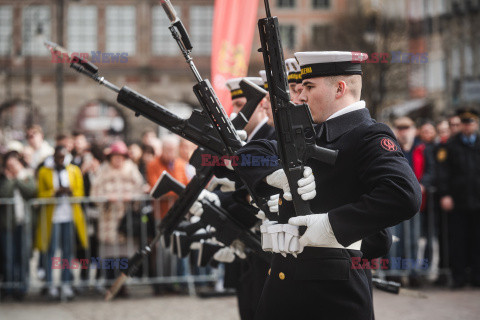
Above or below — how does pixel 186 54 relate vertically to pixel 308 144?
above

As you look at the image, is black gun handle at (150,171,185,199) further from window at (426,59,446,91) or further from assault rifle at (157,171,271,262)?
window at (426,59,446,91)

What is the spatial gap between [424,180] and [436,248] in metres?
1.10

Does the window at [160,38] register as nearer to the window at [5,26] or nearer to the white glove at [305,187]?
the window at [5,26]

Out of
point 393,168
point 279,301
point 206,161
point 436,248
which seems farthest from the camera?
point 436,248

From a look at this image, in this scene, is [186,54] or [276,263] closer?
[276,263]

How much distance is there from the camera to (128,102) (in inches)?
176

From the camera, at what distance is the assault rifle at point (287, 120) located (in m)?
3.52

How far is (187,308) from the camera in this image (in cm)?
852

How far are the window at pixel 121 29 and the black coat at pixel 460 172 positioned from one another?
35.8 m

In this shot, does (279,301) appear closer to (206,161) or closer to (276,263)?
(276,263)

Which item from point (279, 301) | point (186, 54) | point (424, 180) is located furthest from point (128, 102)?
point (424, 180)

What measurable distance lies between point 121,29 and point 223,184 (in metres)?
40.2

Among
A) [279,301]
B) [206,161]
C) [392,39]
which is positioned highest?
[392,39]

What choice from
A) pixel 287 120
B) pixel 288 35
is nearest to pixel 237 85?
pixel 287 120
